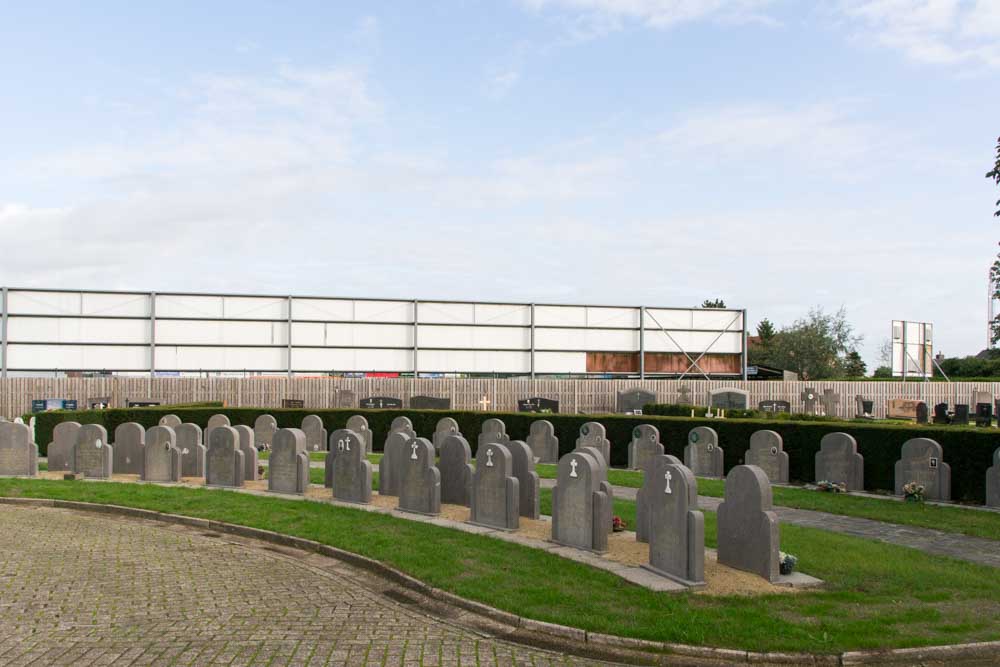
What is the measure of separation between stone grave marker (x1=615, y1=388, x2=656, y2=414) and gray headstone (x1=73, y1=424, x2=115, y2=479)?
25.5 m

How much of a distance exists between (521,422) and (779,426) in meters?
7.97

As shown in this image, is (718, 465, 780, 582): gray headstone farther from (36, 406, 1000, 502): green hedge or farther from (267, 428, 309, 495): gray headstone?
(267, 428, 309, 495): gray headstone

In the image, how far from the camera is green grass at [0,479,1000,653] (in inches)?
296

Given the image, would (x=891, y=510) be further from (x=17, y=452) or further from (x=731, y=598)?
(x=17, y=452)

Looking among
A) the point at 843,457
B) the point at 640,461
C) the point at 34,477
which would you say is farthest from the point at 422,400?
the point at 843,457

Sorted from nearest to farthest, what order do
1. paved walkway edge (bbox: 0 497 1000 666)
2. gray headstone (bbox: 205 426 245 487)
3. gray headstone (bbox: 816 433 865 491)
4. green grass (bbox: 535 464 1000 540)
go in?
paved walkway edge (bbox: 0 497 1000 666) → green grass (bbox: 535 464 1000 540) → gray headstone (bbox: 816 433 865 491) → gray headstone (bbox: 205 426 245 487)

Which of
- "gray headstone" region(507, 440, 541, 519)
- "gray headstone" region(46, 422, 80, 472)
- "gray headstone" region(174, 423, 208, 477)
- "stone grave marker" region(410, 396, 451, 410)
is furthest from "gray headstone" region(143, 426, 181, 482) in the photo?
"stone grave marker" region(410, 396, 451, 410)

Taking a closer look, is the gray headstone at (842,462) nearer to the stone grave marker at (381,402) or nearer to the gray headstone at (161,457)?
the gray headstone at (161,457)

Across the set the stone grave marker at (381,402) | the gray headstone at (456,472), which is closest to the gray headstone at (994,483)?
the gray headstone at (456,472)

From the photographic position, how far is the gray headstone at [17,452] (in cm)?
1984

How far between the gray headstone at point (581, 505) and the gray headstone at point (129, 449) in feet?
41.2

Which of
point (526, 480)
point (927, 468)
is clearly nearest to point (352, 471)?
point (526, 480)

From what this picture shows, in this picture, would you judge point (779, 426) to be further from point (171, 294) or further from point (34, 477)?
point (171, 294)

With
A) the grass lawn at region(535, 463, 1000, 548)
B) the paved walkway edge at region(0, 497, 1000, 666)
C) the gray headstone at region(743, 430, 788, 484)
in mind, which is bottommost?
the grass lawn at region(535, 463, 1000, 548)
